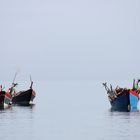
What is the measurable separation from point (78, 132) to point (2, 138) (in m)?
8.74

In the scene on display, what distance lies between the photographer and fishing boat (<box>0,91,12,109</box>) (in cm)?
10147

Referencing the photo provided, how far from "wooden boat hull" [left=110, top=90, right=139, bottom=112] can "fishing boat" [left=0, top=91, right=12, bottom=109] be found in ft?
44.7

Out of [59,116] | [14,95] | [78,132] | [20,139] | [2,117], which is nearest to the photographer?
[20,139]

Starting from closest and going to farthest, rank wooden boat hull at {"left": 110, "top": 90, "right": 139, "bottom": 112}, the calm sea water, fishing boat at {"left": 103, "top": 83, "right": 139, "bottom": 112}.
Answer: the calm sea water
fishing boat at {"left": 103, "top": 83, "right": 139, "bottom": 112}
wooden boat hull at {"left": 110, "top": 90, "right": 139, "bottom": 112}

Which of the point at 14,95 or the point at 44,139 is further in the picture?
the point at 14,95

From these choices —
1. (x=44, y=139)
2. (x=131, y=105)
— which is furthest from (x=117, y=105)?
(x=44, y=139)

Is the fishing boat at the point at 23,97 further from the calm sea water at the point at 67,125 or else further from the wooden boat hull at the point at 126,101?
the wooden boat hull at the point at 126,101

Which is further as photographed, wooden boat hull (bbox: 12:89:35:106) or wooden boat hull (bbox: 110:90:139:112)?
wooden boat hull (bbox: 12:89:35:106)

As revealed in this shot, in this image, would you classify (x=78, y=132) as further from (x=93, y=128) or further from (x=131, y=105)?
(x=131, y=105)

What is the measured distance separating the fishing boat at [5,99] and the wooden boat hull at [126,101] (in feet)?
44.7

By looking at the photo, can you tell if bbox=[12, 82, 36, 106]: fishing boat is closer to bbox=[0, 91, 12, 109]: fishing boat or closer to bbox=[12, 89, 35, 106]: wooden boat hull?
bbox=[12, 89, 35, 106]: wooden boat hull

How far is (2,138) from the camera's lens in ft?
224

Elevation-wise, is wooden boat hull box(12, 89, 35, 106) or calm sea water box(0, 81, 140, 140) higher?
wooden boat hull box(12, 89, 35, 106)

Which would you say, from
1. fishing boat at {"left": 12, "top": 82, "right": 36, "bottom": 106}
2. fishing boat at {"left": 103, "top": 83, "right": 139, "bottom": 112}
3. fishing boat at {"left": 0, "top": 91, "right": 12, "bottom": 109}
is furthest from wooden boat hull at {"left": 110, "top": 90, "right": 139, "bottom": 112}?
fishing boat at {"left": 12, "top": 82, "right": 36, "bottom": 106}
